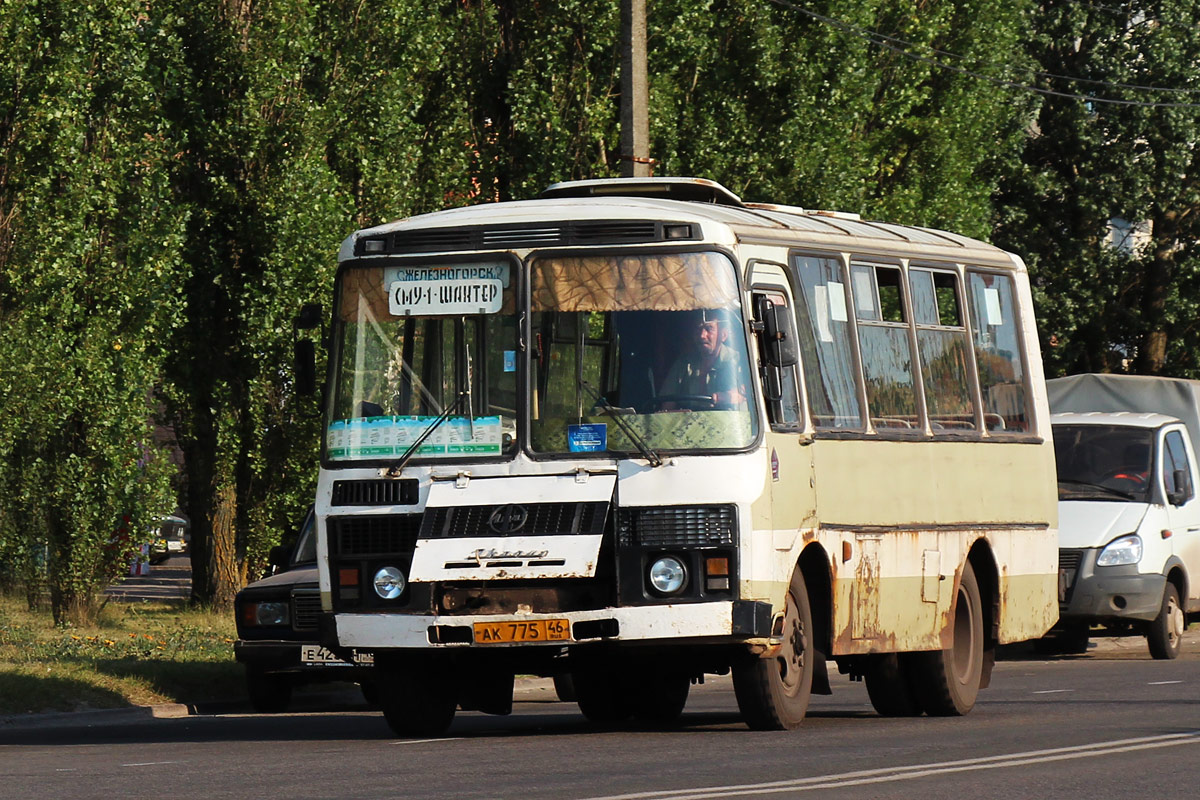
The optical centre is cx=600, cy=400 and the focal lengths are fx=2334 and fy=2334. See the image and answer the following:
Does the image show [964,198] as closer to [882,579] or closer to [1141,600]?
[1141,600]

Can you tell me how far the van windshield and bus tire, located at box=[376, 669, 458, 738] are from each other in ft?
33.1

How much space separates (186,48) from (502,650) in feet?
54.1

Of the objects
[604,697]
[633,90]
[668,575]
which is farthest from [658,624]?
[633,90]

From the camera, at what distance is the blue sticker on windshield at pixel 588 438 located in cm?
1238

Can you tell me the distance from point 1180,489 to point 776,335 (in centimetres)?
1103

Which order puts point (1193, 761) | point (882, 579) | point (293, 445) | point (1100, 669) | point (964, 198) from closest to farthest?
point (1193, 761)
point (882, 579)
point (1100, 669)
point (293, 445)
point (964, 198)

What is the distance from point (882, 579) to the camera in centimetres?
1385

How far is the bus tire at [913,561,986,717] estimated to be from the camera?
14711 mm

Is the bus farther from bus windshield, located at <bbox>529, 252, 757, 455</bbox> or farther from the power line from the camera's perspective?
the power line

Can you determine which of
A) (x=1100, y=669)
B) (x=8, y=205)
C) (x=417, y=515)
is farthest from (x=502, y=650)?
(x=8, y=205)

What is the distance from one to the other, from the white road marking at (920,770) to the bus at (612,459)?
1580 millimetres

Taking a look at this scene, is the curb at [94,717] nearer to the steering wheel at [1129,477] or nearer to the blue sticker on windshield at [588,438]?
the blue sticker on windshield at [588,438]

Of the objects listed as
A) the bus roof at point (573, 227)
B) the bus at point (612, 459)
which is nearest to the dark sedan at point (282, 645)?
the bus at point (612, 459)

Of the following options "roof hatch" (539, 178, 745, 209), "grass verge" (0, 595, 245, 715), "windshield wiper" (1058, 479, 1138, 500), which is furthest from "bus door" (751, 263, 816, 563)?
"windshield wiper" (1058, 479, 1138, 500)
